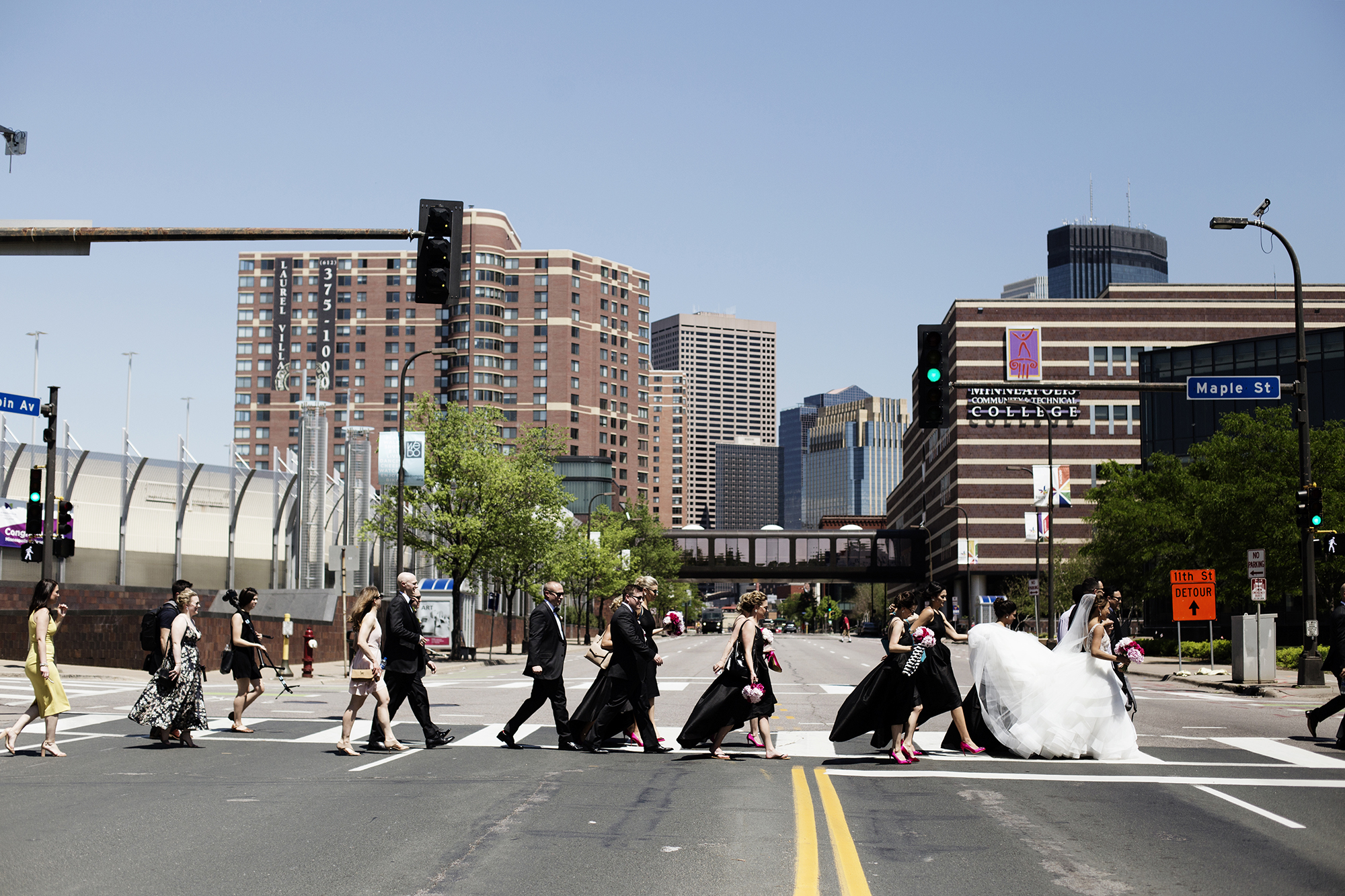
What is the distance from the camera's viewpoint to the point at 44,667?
13.1 metres

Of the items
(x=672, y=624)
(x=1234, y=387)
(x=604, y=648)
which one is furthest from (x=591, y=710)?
(x=1234, y=387)

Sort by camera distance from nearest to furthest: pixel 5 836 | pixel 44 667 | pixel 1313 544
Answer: pixel 5 836
pixel 44 667
pixel 1313 544

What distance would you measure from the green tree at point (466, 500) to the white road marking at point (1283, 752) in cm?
3336

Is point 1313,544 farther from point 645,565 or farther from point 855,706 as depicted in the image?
point 645,565

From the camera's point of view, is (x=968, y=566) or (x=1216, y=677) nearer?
(x=1216, y=677)

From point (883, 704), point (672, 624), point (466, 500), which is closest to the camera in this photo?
point (883, 704)

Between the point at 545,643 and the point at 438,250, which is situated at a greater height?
the point at 438,250

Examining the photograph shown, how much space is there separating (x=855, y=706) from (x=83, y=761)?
26.3 ft

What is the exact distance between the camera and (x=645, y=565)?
10394cm

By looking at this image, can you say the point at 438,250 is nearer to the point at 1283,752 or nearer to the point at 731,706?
the point at 731,706

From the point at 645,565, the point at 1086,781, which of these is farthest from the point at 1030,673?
the point at 645,565

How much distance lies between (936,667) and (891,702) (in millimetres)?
677

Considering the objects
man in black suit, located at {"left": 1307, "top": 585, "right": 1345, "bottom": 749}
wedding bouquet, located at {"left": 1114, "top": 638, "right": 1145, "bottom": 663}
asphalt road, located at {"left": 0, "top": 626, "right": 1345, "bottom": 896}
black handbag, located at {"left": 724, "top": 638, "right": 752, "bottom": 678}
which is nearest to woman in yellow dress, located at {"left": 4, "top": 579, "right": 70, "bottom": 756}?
asphalt road, located at {"left": 0, "top": 626, "right": 1345, "bottom": 896}

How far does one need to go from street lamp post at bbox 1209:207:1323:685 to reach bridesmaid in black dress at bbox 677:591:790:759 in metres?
16.0
